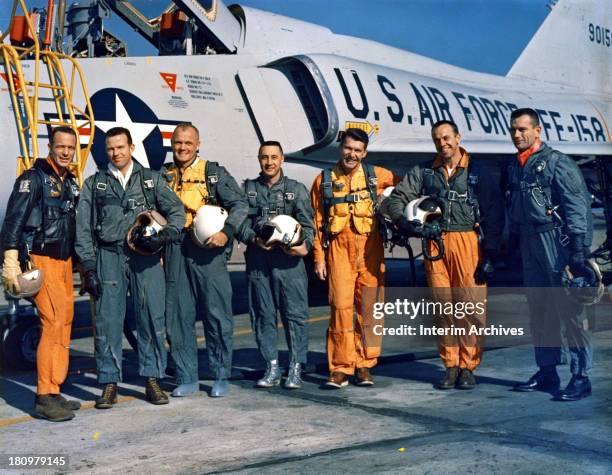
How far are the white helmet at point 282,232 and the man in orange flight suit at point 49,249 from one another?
1329 mm

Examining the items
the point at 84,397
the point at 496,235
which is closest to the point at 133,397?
the point at 84,397

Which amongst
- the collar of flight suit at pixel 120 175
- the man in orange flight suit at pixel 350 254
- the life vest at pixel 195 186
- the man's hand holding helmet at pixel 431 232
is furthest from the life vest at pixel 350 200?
the collar of flight suit at pixel 120 175

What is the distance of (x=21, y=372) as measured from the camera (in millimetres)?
7172

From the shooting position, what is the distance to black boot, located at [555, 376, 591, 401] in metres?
5.52

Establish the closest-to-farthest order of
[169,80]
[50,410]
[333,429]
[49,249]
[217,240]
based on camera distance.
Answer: [333,429] < [50,410] < [49,249] < [217,240] < [169,80]

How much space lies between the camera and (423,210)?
19.9ft

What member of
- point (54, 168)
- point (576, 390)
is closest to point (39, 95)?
point (54, 168)

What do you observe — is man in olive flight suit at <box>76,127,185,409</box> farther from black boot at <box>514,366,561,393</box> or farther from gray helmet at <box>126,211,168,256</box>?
black boot at <box>514,366,561,393</box>

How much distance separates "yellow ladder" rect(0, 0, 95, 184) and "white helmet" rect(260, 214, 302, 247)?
2.12m

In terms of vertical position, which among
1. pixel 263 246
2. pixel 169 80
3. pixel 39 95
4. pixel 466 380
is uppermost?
pixel 169 80

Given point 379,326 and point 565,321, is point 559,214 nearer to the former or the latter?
point 565,321

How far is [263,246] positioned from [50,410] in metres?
1.82

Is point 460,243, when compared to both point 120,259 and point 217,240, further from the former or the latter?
point 120,259

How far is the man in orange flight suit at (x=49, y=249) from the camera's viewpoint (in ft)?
17.9
